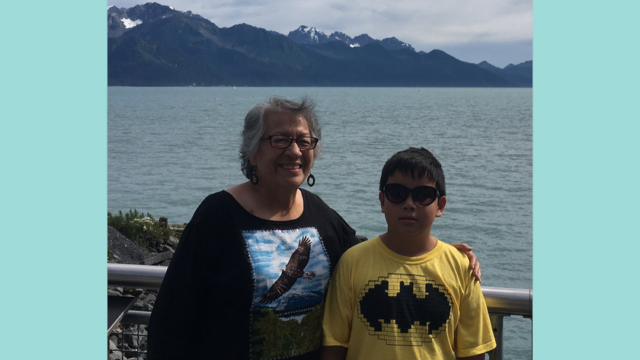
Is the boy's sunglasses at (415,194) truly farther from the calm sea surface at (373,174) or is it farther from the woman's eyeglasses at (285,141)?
the calm sea surface at (373,174)

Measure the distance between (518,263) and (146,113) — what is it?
84810 millimetres

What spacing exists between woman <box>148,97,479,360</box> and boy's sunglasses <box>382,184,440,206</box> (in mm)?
325

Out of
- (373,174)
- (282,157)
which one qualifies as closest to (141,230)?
(282,157)

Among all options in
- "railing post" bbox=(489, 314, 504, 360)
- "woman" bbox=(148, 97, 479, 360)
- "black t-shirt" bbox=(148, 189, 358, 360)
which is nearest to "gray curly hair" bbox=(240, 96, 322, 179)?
"woman" bbox=(148, 97, 479, 360)

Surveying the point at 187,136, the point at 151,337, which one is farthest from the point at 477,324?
the point at 187,136

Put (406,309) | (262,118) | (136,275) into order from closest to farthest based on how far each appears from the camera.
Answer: (406,309), (262,118), (136,275)

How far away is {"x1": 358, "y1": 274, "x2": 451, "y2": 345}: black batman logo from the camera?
2.43m

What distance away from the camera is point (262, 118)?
2.55 metres

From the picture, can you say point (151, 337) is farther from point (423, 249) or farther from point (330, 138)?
point (330, 138)

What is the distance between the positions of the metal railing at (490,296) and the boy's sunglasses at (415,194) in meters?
0.47

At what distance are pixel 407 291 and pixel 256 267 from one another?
58cm

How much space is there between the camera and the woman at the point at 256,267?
2.46 m

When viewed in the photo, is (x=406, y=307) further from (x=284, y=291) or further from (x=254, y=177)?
(x=254, y=177)

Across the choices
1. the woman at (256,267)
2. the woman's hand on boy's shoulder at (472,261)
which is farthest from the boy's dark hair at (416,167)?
the woman at (256,267)
